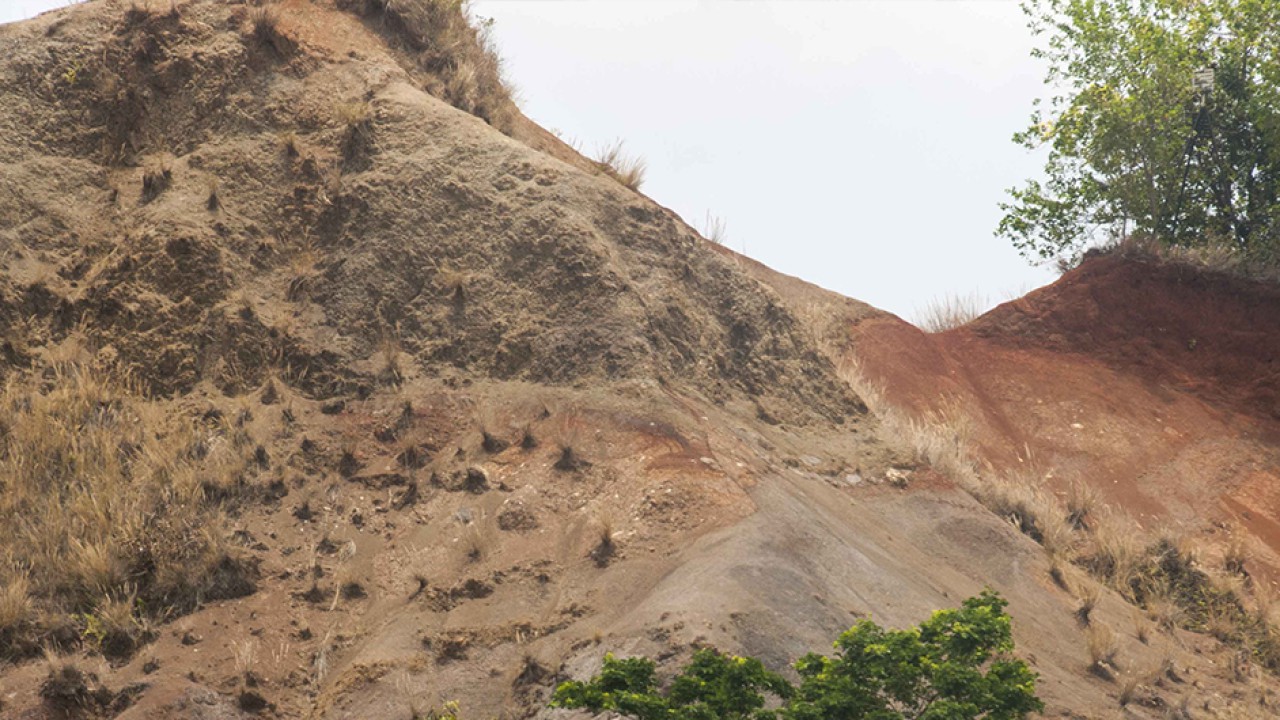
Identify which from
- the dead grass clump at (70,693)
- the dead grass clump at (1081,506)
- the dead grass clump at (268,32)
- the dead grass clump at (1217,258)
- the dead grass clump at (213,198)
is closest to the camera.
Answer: the dead grass clump at (70,693)

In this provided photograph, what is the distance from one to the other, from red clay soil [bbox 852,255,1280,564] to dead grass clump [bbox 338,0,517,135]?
7.15m

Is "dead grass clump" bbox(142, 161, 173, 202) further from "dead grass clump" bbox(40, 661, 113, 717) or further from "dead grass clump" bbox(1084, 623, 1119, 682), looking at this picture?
"dead grass clump" bbox(1084, 623, 1119, 682)

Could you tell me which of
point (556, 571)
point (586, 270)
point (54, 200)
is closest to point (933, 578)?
point (556, 571)

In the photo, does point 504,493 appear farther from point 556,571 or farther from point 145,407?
point 145,407

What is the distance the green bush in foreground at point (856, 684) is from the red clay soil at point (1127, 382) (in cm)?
991

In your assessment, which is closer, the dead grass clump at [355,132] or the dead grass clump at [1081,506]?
the dead grass clump at [355,132]

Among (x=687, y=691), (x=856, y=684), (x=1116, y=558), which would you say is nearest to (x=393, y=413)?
(x=687, y=691)

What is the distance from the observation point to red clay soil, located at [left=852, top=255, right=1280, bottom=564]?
1700 centimetres

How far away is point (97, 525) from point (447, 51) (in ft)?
27.3

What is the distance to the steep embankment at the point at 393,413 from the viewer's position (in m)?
8.55

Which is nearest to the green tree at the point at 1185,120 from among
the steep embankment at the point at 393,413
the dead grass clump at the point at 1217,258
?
the dead grass clump at the point at 1217,258

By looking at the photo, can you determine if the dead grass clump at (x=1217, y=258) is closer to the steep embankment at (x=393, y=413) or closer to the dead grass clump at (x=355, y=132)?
the steep embankment at (x=393, y=413)

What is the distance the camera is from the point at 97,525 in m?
9.20

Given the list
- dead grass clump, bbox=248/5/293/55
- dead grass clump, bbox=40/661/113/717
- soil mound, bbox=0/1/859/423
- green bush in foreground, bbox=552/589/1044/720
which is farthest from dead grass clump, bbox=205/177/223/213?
green bush in foreground, bbox=552/589/1044/720
